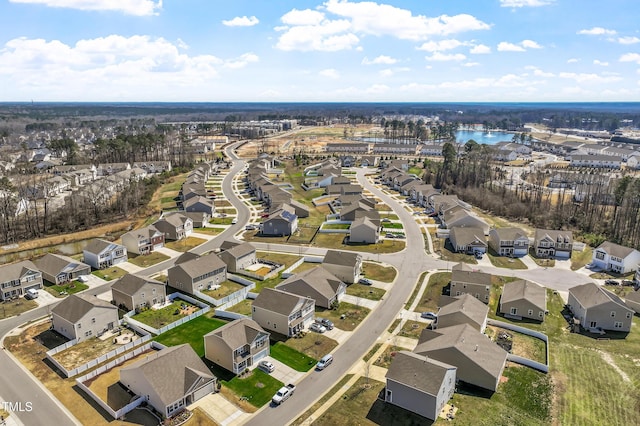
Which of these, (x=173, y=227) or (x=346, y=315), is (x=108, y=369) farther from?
(x=173, y=227)

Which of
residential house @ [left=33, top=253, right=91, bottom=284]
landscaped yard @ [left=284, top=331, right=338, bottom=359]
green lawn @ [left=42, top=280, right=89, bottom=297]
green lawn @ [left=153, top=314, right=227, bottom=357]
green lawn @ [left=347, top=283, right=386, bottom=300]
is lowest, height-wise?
green lawn @ [left=153, top=314, right=227, bottom=357]

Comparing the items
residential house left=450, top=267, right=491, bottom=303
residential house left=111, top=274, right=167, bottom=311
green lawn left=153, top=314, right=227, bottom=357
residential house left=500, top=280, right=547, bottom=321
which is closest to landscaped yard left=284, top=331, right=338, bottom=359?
green lawn left=153, top=314, right=227, bottom=357

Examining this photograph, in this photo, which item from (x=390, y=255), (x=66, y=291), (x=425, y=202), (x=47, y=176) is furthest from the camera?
(x=47, y=176)

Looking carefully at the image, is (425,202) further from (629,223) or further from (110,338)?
(110,338)

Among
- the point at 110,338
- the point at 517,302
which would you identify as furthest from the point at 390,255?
the point at 110,338

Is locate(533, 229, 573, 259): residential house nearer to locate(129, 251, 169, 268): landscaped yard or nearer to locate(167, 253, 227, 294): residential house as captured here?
locate(167, 253, 227, 294): residential house

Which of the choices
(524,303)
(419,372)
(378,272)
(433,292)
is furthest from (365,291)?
(419,372)
